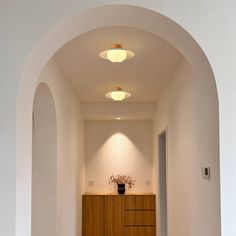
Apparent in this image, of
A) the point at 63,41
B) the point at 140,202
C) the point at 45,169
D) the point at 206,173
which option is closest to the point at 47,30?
the point at 63,41

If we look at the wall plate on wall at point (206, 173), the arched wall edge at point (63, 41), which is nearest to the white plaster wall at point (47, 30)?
the arched wall edge at point (63, 41)

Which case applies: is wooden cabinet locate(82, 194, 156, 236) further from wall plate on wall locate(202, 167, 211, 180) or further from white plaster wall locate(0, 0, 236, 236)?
white plaster wall locate(0, 0, 236, 236)

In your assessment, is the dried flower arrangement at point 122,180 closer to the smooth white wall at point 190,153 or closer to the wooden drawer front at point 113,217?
the wooden drawer front at point 113,217

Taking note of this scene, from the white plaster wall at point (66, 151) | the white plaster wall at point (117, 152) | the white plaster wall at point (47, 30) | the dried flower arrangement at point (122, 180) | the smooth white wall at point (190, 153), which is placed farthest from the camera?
the white plaster wall at point (117, 152)

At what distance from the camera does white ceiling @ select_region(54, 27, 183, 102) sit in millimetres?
3492

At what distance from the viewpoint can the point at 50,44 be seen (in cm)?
233

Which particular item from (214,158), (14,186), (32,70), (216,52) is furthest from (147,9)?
(14,186)

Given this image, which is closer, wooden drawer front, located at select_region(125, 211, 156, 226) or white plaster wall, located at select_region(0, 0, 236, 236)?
white plaster wall, located at select_region(0, 0, 236, 236)

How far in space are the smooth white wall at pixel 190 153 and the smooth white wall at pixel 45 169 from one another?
4.29 feet

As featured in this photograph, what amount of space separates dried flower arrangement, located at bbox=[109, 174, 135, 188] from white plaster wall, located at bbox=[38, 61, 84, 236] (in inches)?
43.3

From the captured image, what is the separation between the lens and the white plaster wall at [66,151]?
13.9ft

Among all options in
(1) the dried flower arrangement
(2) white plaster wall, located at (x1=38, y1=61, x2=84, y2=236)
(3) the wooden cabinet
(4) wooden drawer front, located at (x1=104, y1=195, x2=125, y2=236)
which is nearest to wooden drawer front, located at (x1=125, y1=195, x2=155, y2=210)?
(3) the wooden cabinet

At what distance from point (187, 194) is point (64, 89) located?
80.4 inches

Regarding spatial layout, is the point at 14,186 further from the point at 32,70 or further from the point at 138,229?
the point at 138,229
